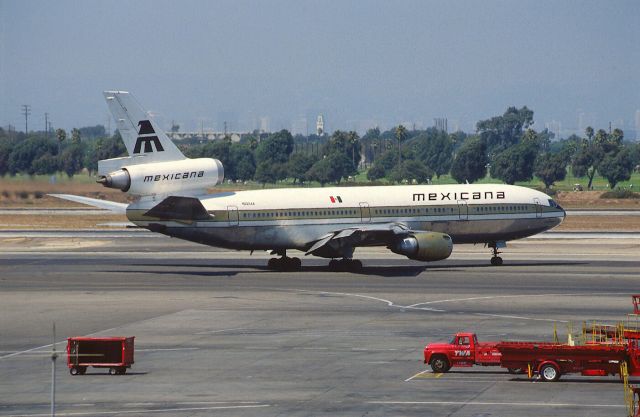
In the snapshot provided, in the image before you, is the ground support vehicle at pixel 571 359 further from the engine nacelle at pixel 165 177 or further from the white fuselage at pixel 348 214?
the engine nacelle at pixel 165 177

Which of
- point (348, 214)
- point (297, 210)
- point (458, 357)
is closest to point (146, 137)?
point (297, 210)

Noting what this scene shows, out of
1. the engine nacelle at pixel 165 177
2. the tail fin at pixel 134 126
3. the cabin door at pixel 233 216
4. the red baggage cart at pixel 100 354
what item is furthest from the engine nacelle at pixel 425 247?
the red baggage cart at pixel 100 354

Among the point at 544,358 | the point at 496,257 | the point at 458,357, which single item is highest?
the point at 496,257

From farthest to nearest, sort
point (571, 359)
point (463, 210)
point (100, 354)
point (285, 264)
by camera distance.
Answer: point (463, 210)
point (285, 264)
point (100, 354)
point (571, 359)

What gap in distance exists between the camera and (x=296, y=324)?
49031mm

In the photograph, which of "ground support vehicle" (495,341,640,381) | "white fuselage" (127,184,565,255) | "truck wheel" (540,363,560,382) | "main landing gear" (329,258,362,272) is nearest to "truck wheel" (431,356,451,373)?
"ground support vehicle" (495,341,640,381)

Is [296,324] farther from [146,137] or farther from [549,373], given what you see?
[146,137]

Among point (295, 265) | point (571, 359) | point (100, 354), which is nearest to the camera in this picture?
point (571, 359)

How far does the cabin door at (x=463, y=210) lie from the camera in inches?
2894

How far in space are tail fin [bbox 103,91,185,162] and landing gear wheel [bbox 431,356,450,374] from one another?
34.7 m

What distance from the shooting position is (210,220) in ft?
227

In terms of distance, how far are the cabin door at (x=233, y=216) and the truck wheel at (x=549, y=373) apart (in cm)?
3590

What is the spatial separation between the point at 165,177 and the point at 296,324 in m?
22.1

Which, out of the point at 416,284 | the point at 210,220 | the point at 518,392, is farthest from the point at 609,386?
the point at 210,220
